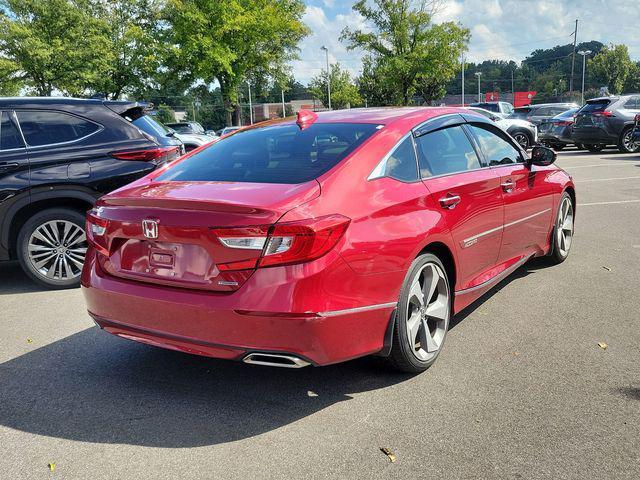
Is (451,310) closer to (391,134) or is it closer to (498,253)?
(498,253)

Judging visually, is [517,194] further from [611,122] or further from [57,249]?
[611,122]

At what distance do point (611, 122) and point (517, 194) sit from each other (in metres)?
15.3

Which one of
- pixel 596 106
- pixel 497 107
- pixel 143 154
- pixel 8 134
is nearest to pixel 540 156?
pixel 143 154

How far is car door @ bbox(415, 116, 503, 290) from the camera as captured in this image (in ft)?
11.9

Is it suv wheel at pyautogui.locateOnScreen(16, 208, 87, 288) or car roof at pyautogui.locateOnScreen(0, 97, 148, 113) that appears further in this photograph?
car roof at pyautogui.locateOnScreen(0, 97, 148, 113)

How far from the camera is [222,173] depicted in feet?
11.1

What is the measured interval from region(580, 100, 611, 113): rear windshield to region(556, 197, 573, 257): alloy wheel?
1377 centimetres

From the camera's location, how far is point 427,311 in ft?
11.4

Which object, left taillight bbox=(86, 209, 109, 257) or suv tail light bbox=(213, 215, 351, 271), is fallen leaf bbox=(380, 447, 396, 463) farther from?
left taillight bbox=(86, 209, 109, 257)

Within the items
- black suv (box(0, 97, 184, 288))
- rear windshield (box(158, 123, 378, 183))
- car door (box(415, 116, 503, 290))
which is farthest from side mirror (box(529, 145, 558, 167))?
black suv (box(0, 97, 184, 288))

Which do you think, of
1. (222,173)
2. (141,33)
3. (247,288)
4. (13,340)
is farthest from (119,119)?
(141,33)

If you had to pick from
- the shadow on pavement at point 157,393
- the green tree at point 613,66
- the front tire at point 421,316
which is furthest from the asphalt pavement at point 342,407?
the green tree at point 613,66

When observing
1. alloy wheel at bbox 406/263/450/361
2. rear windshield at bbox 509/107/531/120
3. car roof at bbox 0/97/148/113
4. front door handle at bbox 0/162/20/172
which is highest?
rear windshield at bbox 509/107/531/120

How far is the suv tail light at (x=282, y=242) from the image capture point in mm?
2656
